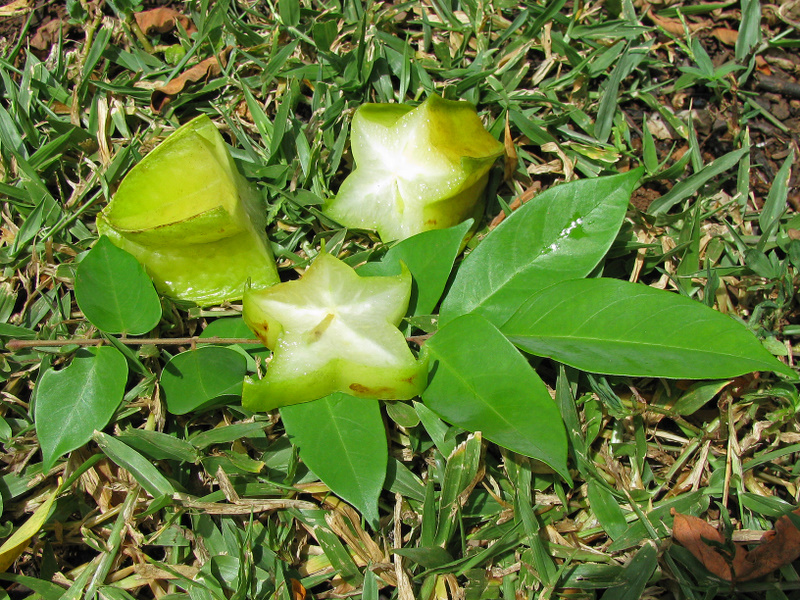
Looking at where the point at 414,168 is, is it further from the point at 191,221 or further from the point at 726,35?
the point at 726,35

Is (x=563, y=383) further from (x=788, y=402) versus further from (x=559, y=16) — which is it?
(x=559, y=16)

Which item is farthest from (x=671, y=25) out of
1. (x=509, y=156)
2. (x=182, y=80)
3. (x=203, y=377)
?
(x=203, y=377)

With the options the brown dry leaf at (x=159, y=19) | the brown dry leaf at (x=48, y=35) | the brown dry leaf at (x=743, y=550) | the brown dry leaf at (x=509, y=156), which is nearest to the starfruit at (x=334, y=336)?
the brown dry leaf at (x=509, y=156)

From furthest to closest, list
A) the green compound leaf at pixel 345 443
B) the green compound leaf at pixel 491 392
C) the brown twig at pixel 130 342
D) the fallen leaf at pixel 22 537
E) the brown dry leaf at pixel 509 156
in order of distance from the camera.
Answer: the brown dry leaf at pixel 509 156
the brown twig at pixel 130 342
the fallen leaf at pixel 22 537
the green compound leaf at pixel 345 443
the green compound leaf at pixel 491 392

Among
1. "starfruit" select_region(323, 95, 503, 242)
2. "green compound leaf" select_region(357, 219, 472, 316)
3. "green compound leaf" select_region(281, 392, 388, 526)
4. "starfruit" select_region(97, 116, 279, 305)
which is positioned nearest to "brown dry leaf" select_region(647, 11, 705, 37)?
"starfruit" select_region(323, 95, 503, 242)

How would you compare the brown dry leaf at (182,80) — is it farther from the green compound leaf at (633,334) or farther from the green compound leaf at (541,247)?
the green compound leaf at (633,334)
